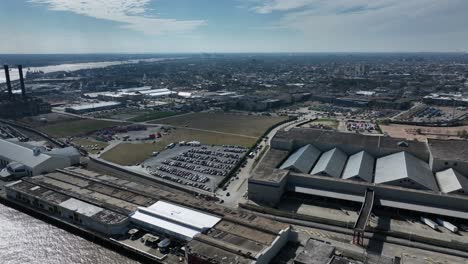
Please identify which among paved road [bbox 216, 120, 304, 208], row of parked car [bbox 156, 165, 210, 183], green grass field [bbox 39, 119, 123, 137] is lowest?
paved road [bbox 216, 120, 304, 208]

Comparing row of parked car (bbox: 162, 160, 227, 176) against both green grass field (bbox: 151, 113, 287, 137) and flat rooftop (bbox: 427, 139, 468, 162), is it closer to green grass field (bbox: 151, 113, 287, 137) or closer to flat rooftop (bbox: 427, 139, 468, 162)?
green grass field (bbox: 151, 113, 287, 137)

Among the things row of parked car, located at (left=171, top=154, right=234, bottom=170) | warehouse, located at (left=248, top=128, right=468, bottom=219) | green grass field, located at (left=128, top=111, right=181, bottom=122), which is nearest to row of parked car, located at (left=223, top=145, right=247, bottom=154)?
row of parked car, located at (left=171, top=154, right=234, bottom=170)

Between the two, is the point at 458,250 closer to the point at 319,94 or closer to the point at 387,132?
the point at 387,132

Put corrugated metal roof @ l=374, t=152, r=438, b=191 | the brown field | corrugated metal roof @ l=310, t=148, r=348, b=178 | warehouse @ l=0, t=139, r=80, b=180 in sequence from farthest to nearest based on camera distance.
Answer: the brown field < warehouse @ l=0, t=139, r=80, b=180 < corrugated metal roof @ l=310, t=148, r=348, b=178 < corrugated metal roof @ l=374, t=152, r=438, b=191

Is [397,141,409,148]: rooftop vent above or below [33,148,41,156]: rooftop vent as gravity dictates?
above

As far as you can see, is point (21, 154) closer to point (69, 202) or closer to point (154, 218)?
point (69, 202)

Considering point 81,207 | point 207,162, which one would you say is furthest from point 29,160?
point 207,162

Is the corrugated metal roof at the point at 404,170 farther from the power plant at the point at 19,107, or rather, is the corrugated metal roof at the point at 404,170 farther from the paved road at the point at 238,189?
the power plant at the point at 19,107
